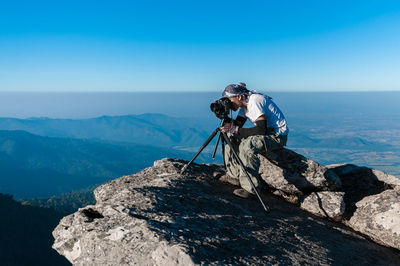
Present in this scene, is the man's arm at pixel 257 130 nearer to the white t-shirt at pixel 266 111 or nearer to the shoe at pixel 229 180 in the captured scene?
the white t-shirt at pixel 266 111

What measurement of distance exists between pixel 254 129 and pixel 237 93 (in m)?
1.25

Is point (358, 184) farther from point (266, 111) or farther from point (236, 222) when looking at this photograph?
point (236, 222)

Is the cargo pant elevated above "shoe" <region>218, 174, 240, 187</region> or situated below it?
above

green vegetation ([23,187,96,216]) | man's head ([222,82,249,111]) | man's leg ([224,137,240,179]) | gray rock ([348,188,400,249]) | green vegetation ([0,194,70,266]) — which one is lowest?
green vegetation ([23,187,96,216])

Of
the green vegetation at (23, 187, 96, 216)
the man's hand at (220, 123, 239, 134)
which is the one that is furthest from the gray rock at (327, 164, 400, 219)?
the green vegetation at (23, 187, 96, 216)

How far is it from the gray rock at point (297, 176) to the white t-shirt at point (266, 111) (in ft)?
4.91

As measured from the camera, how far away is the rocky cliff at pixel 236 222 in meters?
4.37

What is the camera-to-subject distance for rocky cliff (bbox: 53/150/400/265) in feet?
14.3

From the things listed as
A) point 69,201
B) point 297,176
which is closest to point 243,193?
point 297,176

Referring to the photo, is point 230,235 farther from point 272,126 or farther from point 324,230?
point 272,126

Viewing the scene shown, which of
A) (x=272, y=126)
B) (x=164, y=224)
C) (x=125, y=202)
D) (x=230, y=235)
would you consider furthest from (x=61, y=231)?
(x=272, y=126)

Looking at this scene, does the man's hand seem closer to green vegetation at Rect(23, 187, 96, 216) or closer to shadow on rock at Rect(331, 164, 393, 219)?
shadow on rock at Rect(331, 164, 393, 219)

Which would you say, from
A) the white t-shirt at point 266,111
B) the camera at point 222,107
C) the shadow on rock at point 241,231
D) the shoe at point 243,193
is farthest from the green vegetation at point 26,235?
the white t-shirt at point 266,111

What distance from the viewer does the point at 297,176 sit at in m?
8.72
